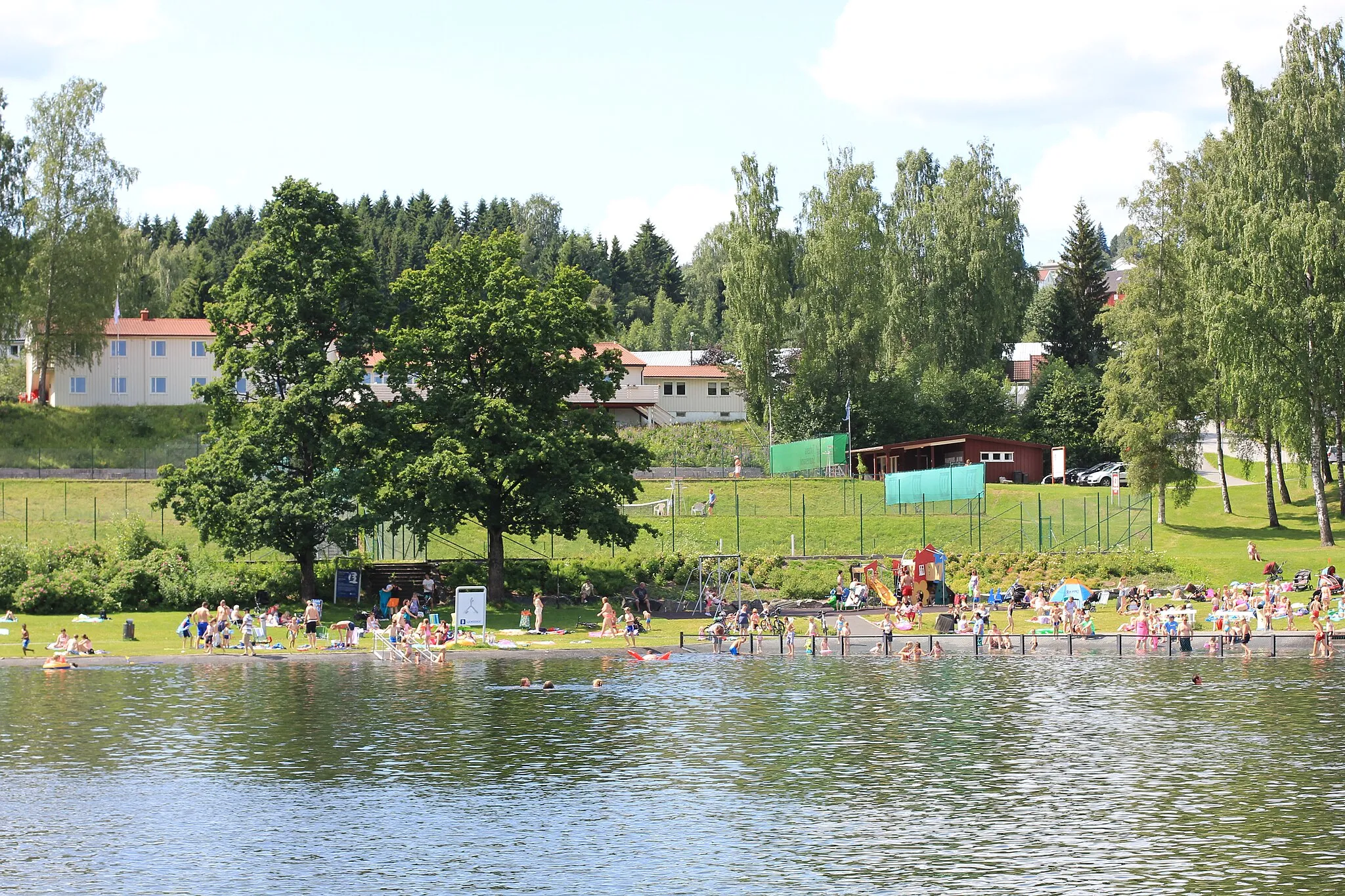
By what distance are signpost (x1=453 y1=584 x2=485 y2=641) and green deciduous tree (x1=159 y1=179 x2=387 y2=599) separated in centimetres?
626

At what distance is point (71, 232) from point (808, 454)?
55.8m

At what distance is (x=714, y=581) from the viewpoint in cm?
6544

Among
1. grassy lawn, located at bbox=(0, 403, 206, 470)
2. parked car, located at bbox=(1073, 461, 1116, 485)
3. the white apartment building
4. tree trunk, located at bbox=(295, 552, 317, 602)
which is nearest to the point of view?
tree trunk, located at bbox=(295, 552, 317, 602)

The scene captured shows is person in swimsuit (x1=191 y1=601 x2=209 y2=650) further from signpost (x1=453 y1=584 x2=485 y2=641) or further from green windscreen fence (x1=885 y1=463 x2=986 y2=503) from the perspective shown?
green windscreen fence (x1=885 y1=463 x2=986 y2=503)

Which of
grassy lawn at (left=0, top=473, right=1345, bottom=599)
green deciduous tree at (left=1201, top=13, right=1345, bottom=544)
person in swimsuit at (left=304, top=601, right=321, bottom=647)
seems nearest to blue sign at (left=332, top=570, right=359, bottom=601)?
grassy lawn at (left=0, top=473, right=1345, bottom=599)

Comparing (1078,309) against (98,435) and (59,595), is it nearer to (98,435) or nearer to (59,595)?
(98,435)

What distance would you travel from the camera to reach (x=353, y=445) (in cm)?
6075

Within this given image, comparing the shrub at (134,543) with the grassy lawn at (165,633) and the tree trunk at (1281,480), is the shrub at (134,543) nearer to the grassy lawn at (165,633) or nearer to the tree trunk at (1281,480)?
the grassy lawn at (165,633)

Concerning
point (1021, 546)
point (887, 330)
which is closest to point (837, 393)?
point (887, 330)

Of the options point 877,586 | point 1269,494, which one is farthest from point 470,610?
point 1269,494

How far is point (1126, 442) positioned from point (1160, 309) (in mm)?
8414

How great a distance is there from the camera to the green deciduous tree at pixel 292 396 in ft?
191

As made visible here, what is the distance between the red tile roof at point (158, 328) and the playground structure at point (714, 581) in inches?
2342

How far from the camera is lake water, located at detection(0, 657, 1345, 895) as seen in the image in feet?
82.7
